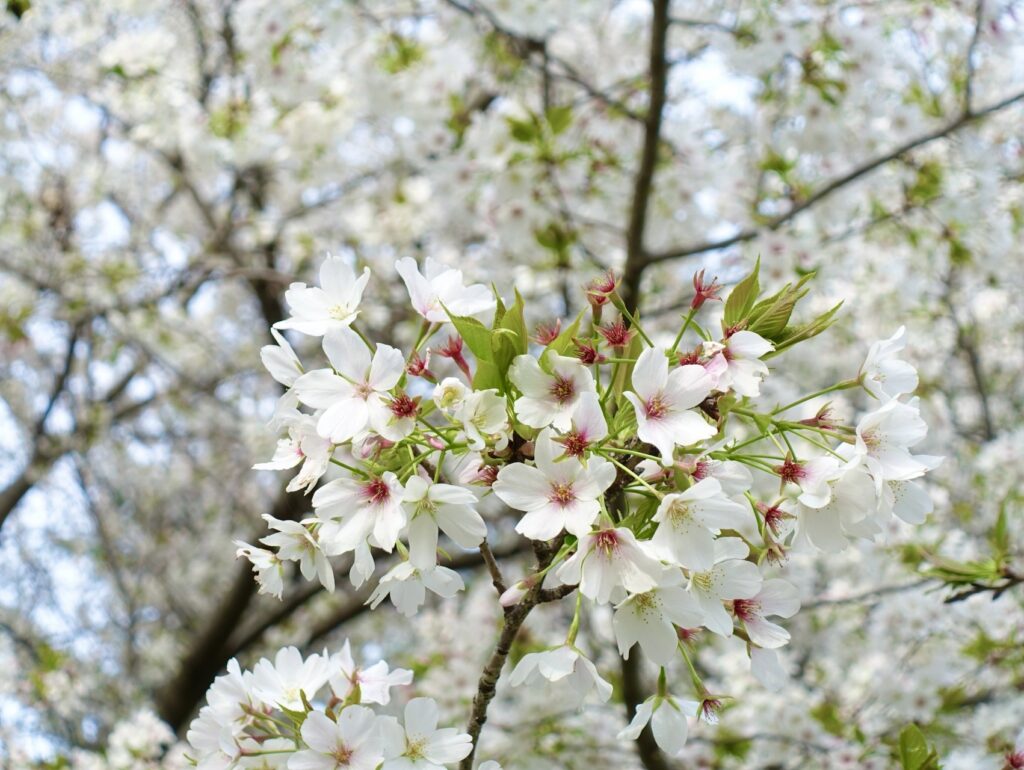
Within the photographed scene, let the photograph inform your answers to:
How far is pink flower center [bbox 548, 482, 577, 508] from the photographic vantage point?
923mm

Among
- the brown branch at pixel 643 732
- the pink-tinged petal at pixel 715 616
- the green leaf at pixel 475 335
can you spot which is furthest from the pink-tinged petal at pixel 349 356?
the brown branch at pixel 643 732

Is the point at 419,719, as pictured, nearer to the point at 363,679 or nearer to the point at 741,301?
the point at 363,679

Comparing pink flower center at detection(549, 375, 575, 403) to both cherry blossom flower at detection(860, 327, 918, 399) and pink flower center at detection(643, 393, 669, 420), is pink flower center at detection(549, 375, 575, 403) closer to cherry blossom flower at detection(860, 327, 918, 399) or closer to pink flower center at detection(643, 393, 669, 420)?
pink flower center at detection(643, 393, 669, 420)

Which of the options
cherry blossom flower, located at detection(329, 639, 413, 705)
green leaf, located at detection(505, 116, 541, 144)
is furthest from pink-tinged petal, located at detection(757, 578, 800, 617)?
green leaf, located at detection(505, 116, 541, 144)

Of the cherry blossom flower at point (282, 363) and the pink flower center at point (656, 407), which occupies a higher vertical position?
the pink flower center at point (656, 407)

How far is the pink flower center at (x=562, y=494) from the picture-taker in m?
0.92

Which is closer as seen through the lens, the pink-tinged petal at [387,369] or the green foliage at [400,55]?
the pink-tinged petal at [387,369]

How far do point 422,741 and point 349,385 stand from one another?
0.41m

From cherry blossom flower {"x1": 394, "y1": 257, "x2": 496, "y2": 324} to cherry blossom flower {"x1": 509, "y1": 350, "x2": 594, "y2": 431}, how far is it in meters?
0.14

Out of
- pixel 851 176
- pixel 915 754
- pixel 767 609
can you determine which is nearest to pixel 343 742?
pixel 767 609

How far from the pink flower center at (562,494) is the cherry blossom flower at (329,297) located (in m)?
0.31

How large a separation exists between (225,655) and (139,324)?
6.75 ft

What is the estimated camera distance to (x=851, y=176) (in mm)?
2762

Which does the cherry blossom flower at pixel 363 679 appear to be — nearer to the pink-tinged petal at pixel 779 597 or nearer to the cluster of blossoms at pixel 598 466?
the cluster of blossoms at pixel 598 466
